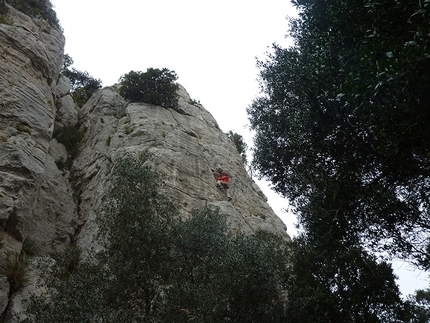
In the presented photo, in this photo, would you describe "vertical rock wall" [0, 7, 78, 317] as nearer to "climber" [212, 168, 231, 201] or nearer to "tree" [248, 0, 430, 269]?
"climber" [212, 168, 231, 201]

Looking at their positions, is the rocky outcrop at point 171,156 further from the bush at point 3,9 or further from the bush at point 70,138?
the bush at point 3,9

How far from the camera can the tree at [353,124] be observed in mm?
9055

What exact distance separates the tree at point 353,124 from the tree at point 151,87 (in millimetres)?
17943

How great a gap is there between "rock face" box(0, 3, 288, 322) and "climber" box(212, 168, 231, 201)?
69 centimetres

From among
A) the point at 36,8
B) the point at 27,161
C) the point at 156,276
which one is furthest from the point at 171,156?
the point at 36,8

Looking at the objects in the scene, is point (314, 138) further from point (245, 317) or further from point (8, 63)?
point (8, 63)

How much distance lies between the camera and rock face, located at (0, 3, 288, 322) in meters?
18.1

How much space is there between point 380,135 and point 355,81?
223 centimetres

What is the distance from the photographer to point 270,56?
56.1 feet

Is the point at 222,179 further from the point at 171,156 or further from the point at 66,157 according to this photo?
the point at 66,157

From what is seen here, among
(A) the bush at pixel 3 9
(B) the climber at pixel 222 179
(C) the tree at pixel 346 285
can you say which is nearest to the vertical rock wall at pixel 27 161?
(A) the bush at pixel 3 9

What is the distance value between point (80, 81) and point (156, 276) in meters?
39.3

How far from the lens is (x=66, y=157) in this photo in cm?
2831

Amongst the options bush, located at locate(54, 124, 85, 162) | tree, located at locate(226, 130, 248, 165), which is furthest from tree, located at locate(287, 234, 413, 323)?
tree, located at locate(226, 130, 248, 165)
